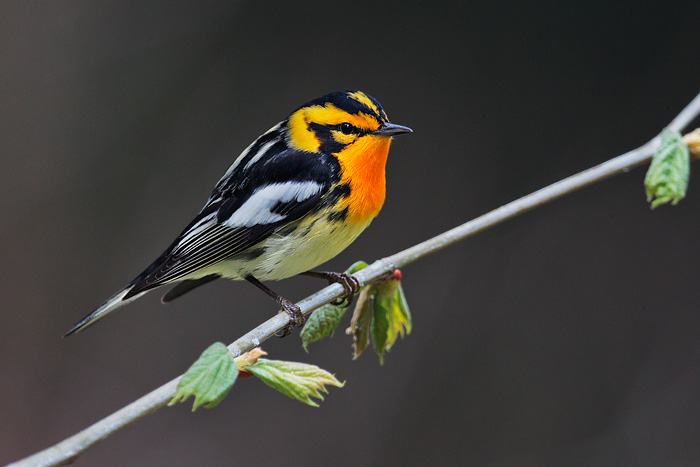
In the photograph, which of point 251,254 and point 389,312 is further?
point 251,254

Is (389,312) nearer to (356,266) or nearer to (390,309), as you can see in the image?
(390,309)

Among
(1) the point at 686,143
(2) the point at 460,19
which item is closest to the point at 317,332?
(1) the point at 686,143

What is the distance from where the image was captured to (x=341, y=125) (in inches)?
76.5

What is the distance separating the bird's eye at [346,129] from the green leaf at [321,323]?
1.92 ft

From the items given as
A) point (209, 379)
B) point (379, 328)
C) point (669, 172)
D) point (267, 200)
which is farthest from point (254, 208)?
point (669, 172)

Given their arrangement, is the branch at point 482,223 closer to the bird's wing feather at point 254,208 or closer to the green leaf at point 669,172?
the green leaf at point 669,172

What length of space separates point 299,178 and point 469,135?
2.09 m

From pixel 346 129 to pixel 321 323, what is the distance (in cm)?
67

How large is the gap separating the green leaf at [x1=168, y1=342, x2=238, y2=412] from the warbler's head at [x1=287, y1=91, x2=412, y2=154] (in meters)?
0.94

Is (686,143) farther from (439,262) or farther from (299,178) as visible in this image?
(439,262)

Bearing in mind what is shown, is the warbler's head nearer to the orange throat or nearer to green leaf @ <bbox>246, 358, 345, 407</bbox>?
the orange throat

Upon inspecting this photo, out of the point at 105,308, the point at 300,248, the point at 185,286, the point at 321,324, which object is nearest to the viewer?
the point at 321,324

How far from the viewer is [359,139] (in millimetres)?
1922

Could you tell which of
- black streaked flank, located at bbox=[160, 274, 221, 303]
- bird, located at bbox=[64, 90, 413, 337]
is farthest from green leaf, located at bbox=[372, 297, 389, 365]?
black streaked flank, located at bbox=[160, 274, 221, 303]
